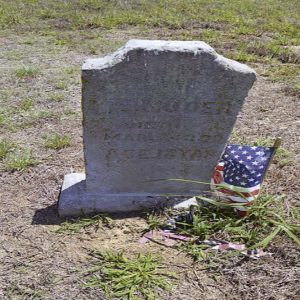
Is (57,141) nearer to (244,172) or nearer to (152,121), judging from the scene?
(152,121)

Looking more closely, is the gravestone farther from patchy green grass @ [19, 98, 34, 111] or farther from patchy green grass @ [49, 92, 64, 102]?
patchy green grass @ [49, 92, 64, 102]

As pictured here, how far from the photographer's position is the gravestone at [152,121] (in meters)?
2.81

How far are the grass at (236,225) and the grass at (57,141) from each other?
169cm

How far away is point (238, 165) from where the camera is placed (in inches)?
126

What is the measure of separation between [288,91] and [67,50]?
375 centimetres

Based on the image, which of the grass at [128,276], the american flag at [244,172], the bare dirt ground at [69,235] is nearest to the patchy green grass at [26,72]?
the bare dirt ground at [69,235]

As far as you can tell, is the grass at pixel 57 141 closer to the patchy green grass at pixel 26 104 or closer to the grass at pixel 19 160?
the grass at pixel 19 160

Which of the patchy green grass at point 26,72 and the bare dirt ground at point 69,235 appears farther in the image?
the patchy green grass at point 26,72

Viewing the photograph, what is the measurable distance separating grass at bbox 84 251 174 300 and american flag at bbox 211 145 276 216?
2.57ft

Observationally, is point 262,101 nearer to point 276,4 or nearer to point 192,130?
point 192,130

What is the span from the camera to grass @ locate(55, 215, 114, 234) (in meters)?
3.11

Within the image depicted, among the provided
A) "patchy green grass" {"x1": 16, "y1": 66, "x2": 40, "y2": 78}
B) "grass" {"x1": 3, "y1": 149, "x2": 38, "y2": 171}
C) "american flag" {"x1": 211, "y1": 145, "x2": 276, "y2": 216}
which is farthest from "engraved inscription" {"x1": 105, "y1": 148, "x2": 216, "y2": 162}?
"patchy green grass" {"x1": 16, "y1": 66, "x2": 40, "y2": 78}

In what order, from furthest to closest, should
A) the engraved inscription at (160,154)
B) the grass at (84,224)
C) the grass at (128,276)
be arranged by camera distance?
the engraved inscription at (160,154) → the grass at (84,224) → the grass at (128,276)

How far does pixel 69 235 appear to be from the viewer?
3.06 m
